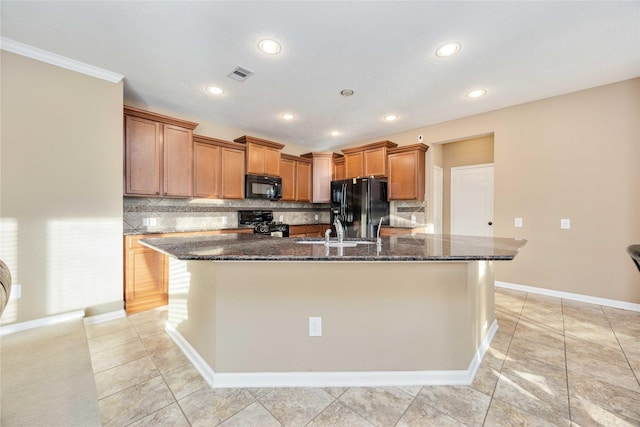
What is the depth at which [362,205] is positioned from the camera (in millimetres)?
4672

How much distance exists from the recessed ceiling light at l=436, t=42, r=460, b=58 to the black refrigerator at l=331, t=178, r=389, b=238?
2.37 meters

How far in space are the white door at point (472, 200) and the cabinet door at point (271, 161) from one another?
330 cm

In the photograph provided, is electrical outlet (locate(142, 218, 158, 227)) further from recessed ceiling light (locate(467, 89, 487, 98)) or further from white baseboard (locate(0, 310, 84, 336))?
recessed ceiling light (locate(467, 89, 487, 98))

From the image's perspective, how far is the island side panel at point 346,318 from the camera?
172 centimetres

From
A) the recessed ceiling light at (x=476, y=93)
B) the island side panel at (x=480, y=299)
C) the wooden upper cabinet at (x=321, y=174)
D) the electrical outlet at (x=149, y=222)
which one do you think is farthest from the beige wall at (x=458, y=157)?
the electrical outlet at (x=149, y=222)

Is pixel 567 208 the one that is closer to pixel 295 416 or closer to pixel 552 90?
pixel 552 90

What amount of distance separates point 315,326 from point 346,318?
211mm

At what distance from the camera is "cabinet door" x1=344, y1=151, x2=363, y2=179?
498cm

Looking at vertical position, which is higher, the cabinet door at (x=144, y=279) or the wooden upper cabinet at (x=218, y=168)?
the wooden upper cabinet at (x=218, y=168)

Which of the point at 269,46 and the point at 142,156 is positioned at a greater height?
the point at 269,46

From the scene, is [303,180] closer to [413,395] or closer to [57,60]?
[57,60]

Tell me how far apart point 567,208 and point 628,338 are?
161 cm

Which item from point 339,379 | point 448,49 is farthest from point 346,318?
point 448,49

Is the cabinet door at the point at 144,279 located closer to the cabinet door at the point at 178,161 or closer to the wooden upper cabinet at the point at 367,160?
the cabinet door at the point at 178,161
